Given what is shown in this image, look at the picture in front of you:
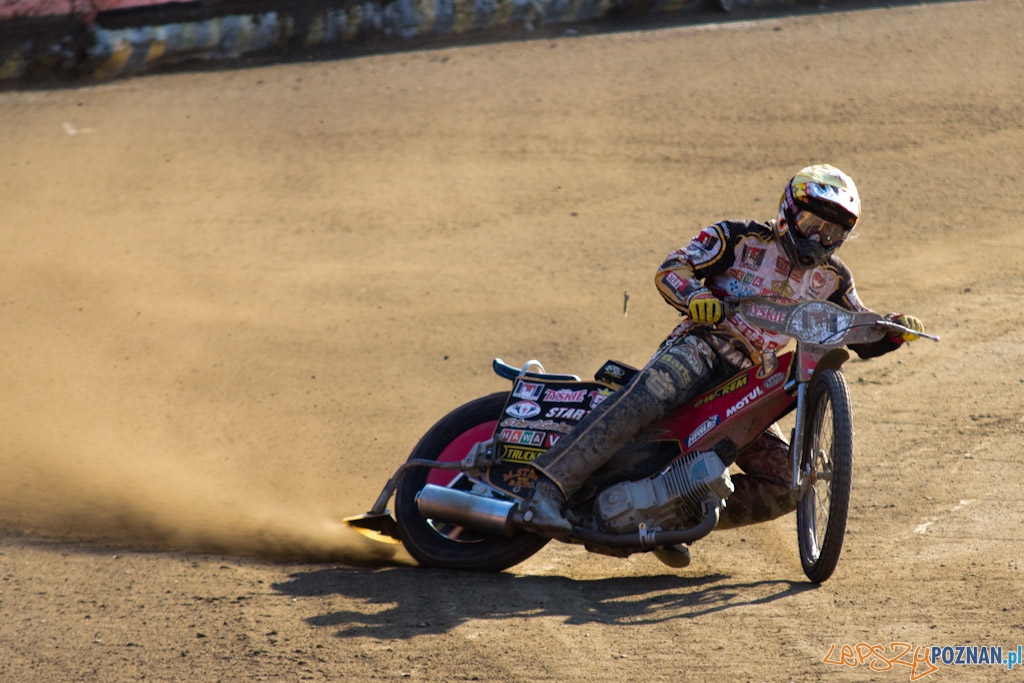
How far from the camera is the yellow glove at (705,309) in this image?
5.02 meters

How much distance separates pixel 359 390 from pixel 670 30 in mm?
8259

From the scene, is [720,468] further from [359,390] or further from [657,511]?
[359,390]

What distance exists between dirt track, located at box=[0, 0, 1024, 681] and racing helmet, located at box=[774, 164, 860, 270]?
5.01ft

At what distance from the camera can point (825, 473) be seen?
4.93 metres

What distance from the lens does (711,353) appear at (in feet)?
17.6

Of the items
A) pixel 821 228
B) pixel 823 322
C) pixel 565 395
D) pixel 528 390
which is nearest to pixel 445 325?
pixel 528 390

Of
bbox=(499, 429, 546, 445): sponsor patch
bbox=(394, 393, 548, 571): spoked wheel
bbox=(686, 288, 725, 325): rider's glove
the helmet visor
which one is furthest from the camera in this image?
bbox=(499, 429, 546, 445): sponsor patch

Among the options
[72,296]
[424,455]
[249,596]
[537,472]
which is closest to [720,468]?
[537,472]

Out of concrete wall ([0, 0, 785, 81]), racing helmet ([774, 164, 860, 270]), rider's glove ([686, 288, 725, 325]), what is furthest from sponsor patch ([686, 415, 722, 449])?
concrete wall ([0, 0, 785, 81])

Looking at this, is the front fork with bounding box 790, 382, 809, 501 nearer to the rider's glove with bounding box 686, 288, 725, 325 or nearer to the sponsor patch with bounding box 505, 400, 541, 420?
the rider's glove with bounding box 686, 288, 725, 325

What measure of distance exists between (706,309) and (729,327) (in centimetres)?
40

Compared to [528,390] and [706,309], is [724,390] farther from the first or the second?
[528,390]

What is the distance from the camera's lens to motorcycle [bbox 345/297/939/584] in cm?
497

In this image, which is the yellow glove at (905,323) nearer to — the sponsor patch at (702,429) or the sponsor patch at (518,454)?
the sponsor patch at (702,429)
